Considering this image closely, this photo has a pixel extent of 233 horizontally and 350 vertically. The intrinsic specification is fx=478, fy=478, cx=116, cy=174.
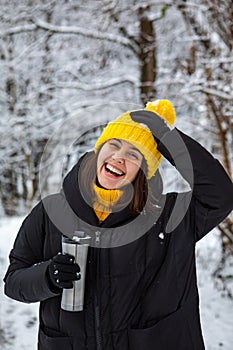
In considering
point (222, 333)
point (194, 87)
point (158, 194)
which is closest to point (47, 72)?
point (194, 87)

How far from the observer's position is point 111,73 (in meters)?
9.23

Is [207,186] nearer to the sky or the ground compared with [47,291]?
nearer to the sky

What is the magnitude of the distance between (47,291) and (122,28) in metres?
7.60

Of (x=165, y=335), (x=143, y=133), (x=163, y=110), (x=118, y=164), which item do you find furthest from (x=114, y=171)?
(x=165, y=335)

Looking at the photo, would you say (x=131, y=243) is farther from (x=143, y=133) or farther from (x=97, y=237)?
(x=143, y=133)

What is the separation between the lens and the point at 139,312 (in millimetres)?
1700

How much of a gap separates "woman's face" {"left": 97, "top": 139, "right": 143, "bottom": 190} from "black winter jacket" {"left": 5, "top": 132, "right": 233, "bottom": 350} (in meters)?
0.11

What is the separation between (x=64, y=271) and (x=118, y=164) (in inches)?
16.7

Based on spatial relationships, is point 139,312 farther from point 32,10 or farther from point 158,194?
point 32,10

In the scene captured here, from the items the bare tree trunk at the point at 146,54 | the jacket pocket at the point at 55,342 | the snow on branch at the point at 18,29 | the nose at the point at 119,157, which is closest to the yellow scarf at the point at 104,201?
the nose at the point at 119,157

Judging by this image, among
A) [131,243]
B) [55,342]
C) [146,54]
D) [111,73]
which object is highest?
[146,54]

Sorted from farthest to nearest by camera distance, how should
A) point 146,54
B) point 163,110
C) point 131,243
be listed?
point 146,54, point 163,110, point 131,243

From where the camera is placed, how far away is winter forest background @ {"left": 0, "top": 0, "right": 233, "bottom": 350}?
484cm

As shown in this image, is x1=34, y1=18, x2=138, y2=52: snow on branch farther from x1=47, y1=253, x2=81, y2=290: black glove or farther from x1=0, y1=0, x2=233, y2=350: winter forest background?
x1=47, y1=253, x2=81, y2=290: black glove
